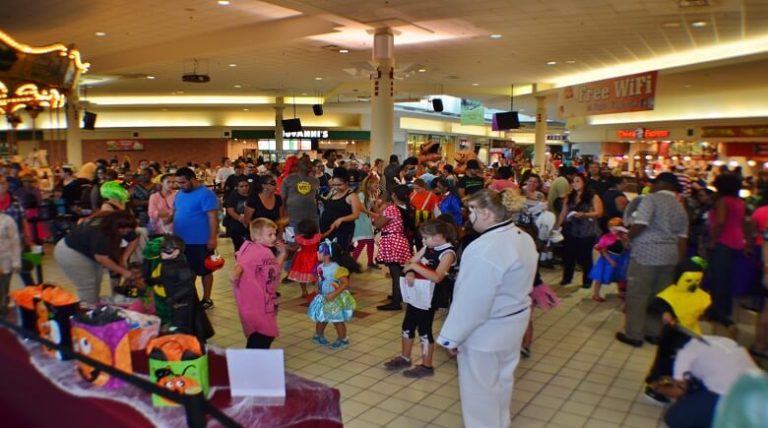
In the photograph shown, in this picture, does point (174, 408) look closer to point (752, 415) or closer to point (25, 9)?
point (752, 415)

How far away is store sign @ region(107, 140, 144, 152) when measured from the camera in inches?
1095

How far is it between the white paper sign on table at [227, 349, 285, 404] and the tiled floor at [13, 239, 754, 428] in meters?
1.63

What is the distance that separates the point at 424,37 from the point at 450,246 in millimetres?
8465

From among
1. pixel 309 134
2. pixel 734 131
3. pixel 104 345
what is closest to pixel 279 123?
pixel 309 134

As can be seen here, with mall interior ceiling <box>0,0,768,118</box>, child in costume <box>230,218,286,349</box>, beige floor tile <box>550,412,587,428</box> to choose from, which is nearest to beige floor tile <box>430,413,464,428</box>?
beige floor tile <box>550,412,587,428</box>

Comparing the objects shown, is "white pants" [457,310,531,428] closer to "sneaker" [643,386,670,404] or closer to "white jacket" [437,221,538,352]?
"white jacket" [437,221,538,352]

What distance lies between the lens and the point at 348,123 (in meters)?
28.5

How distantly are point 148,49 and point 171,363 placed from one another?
13.8 m

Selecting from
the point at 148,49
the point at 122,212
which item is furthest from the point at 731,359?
the point at 148,49

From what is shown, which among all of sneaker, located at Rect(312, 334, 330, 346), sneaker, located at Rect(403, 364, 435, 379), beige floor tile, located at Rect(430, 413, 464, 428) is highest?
sneaker, located at Rect(312, 334, 330, 346)

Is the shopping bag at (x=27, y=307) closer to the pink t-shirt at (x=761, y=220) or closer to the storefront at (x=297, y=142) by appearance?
the pink t-shirt at (x=761, y=220)

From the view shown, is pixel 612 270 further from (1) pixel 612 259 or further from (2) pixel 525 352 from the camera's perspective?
(2) pixel 525 352

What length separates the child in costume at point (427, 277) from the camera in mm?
4266

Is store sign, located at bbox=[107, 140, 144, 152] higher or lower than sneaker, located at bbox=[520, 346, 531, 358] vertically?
higher
